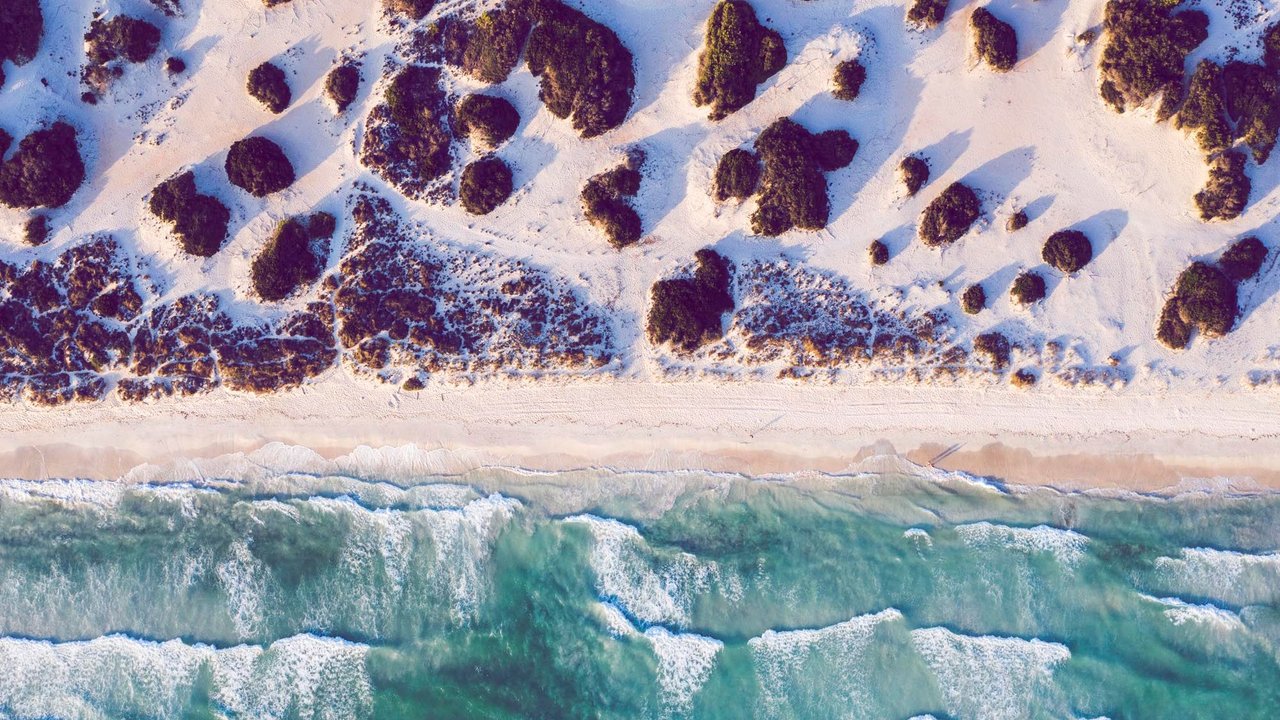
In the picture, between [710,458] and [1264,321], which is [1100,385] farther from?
[710,458]

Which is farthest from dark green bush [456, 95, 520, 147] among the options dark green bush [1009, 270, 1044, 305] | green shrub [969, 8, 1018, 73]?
dark green bush [1009, 270, 1044, 305]

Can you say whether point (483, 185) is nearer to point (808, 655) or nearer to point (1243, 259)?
point (808, 655)

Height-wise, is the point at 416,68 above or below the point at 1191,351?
above

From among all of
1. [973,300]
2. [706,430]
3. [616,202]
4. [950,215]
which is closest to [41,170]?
[616,202]

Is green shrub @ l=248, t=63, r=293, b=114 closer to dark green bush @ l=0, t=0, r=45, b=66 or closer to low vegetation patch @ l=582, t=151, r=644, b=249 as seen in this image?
dark green bush @ l=0, t=0, r=45, b=66

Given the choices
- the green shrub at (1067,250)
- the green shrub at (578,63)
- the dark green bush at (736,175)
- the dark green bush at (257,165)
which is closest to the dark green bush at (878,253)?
the dark green bush at (736,175)

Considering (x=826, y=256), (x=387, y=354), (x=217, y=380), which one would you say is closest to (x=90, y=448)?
(x=217, y=380)

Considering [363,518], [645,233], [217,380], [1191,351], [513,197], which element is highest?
[513,197]
